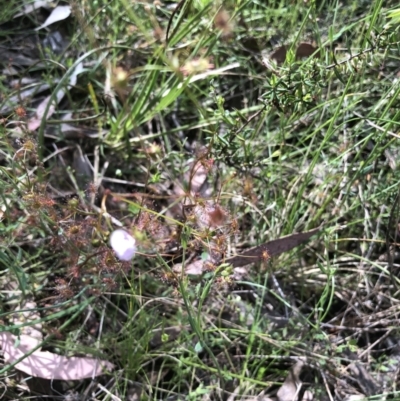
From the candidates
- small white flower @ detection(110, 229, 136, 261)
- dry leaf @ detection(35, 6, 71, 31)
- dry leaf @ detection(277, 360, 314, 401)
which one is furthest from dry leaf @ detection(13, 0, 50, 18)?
dry leaf @ detection(277, 360, 314, 401)

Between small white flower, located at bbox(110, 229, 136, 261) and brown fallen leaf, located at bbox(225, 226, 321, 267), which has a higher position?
small white flower, located at bbox(110, 229, 136, 261)

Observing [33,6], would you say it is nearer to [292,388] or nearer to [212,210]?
[212,210]

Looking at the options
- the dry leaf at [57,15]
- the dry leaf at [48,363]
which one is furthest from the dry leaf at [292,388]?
the dry leaf at [57,15]

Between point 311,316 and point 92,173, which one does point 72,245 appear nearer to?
point 92,173

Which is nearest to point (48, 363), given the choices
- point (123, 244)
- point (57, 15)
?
point (123, 244)

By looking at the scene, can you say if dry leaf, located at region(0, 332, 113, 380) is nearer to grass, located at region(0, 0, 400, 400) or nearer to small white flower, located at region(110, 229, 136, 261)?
grass, located at region(0, 0, 400, 400)

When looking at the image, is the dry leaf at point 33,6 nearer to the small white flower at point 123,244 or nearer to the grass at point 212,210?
the grass at point 212,210
